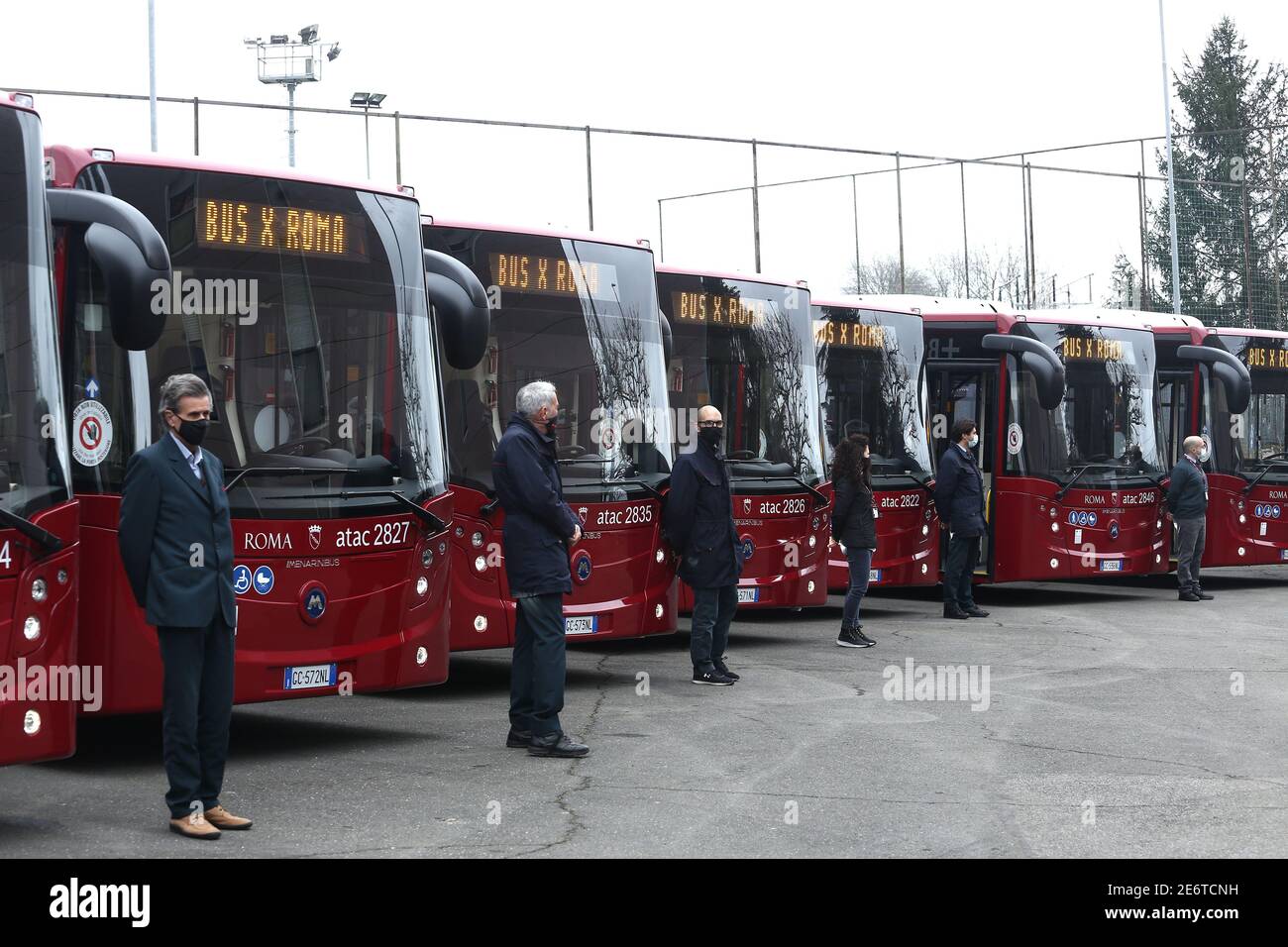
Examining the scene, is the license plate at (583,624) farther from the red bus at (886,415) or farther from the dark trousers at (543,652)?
the red bus at (886,415)

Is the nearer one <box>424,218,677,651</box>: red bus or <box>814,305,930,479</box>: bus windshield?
<box>424,218,677,651</box>: red bus

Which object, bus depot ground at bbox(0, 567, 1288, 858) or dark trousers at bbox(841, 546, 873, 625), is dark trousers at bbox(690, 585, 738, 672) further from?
dark trousers at bbox(841, 546, 873, 625)

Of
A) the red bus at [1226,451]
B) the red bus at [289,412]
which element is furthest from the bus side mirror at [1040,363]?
the red bus at [289,412]

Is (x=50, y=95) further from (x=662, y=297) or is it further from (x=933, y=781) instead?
(x=933, y=781)

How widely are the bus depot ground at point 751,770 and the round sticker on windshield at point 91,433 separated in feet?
5.26

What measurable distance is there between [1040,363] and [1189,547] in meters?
3.10

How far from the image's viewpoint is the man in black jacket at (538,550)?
941cm

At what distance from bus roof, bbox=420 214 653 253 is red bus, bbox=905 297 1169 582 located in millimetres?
7095

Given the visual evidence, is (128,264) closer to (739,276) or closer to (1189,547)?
(739,276)

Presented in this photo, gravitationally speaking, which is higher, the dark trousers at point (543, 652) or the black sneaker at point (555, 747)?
the dark trousers at point (543, 652)

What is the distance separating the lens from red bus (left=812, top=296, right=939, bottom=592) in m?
18.4

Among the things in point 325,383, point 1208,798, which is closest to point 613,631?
point 325,383

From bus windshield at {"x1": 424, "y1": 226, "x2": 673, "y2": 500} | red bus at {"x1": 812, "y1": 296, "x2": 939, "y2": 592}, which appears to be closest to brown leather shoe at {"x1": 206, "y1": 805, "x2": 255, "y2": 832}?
bus windshield at {"x1": 424, "y1": 226, "x2": 673, "y2": 500}

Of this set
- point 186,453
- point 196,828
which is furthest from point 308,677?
point 186,453
